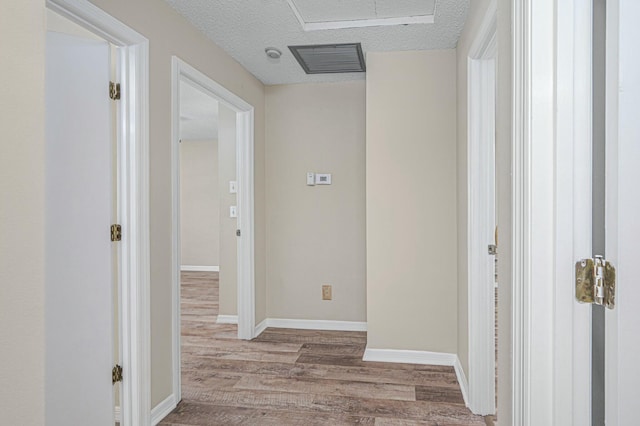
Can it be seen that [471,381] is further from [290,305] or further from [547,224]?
[290,305]

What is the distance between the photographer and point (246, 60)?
3.43 m

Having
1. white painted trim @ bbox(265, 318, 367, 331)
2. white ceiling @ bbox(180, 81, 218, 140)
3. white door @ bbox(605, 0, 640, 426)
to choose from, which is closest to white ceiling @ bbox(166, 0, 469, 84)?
white ceiling @ bbox(180, 81, 218, 140)

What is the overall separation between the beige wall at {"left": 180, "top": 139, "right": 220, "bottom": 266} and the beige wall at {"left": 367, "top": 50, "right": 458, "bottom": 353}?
5.31 metres

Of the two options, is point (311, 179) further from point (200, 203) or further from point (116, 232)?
point (200, 203)

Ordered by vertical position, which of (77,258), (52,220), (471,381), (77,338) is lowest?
(471,381)

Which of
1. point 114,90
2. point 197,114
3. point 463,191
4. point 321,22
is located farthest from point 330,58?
point 197,114

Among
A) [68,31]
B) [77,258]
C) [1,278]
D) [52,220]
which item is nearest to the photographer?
[1,278]

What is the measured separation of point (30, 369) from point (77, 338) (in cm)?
138

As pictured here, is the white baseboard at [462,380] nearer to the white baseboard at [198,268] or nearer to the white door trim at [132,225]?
the white door trim at [132,225]

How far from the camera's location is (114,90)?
219 centimetres

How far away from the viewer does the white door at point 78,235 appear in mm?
1895

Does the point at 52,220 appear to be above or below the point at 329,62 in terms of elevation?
below

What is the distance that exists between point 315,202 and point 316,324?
3.83ft

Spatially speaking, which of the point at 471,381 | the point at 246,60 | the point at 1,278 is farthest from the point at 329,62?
the point at 1,278
